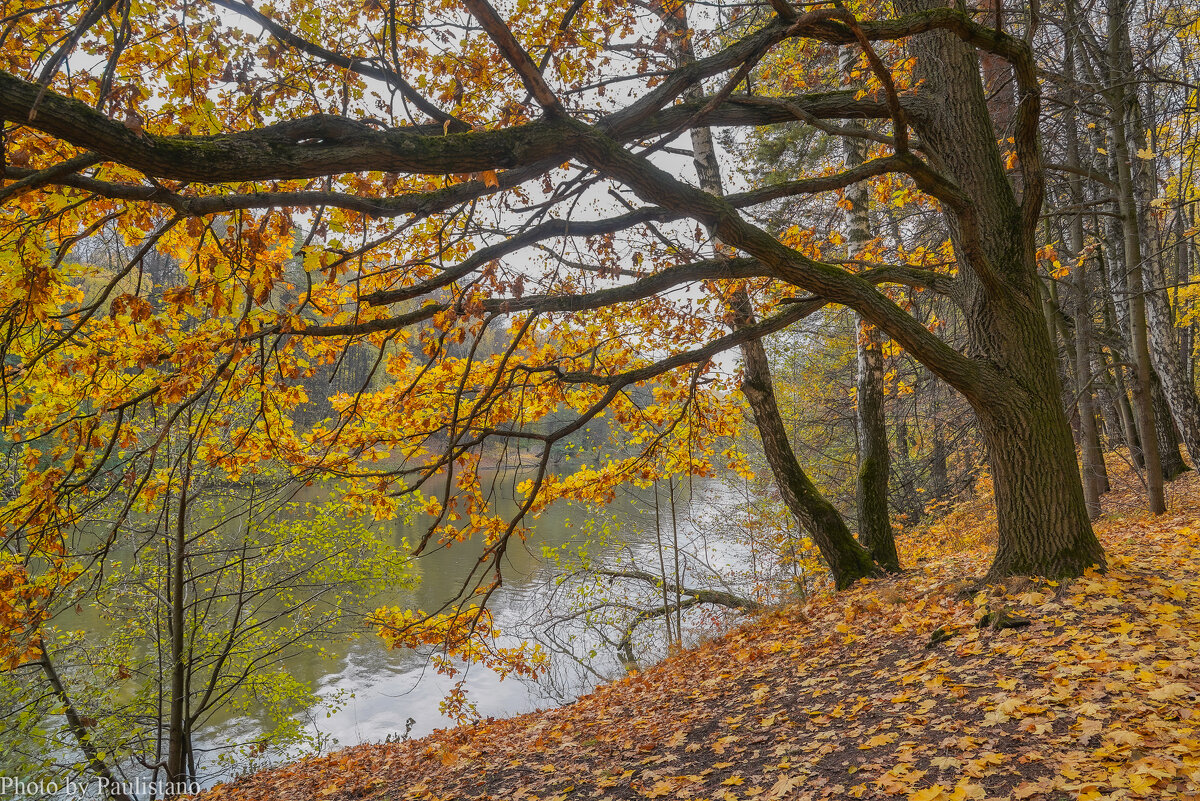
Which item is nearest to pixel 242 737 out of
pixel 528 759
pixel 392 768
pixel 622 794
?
pixel 392 768

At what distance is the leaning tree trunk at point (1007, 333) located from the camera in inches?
177

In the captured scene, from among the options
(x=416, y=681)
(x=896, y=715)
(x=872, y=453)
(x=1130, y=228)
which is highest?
(x=1130, y=228)

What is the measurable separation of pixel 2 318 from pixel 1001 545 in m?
6.32

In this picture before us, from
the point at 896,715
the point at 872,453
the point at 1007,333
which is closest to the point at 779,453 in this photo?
the point at 872,453

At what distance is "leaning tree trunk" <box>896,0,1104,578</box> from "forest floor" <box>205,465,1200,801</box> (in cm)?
A: 37

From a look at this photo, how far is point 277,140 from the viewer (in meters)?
2.67

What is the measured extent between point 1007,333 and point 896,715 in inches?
116

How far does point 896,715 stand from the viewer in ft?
11.0

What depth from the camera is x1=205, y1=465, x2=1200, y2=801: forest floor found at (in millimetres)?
2555

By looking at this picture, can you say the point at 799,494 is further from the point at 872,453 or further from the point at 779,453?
the point at 872,453

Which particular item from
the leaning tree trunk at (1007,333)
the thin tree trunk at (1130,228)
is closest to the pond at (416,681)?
the leaning tree trunk at (1007,333)

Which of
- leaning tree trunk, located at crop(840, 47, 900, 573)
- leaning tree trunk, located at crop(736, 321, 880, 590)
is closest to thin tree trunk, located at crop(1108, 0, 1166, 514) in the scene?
leaning tree trunk, located at crop(840, 47, 900, 573)

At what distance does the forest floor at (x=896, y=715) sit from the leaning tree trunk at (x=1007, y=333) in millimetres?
372

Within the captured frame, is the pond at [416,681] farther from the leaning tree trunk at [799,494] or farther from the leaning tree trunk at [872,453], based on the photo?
the leaning tree trunk at [872,453]
